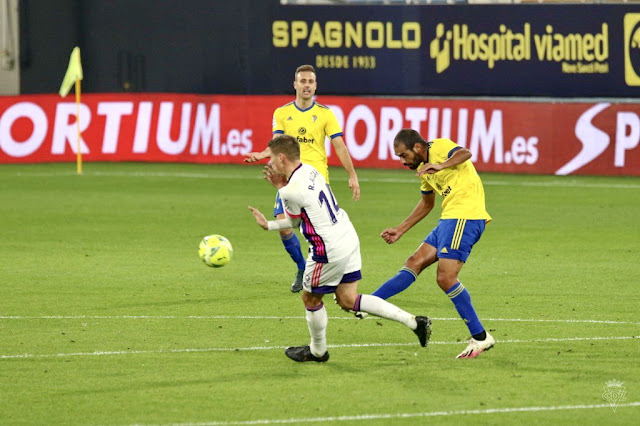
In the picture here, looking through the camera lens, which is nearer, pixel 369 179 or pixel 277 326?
pixel 277 326

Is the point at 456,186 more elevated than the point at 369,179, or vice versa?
the point at 456,186

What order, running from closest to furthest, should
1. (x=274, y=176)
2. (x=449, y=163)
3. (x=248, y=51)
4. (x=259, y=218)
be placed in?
(x=259, y=218) < (x=274, y=176) < (x=449, y=163) < (x=248, y=51)

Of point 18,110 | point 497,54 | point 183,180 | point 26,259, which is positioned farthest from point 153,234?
point 497,54

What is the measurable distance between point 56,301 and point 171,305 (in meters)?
1.21

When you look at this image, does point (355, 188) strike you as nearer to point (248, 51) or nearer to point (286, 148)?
point (286, 148)

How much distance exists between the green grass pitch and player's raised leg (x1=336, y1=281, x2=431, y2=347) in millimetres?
264

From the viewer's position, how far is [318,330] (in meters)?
9.16

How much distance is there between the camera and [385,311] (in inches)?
361

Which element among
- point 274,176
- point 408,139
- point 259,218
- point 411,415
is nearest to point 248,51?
point 408,139

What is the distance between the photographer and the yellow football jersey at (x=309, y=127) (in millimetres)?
13594

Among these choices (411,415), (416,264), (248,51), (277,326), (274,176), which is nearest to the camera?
(411,415)

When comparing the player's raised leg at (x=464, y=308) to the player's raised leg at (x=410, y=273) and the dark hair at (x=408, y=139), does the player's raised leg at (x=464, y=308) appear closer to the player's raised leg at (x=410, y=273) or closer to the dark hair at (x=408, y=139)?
the player's raised leg at (x=410, y=273)

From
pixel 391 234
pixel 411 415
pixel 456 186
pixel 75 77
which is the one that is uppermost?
pixel 75 77

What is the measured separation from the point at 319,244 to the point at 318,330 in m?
0.66
